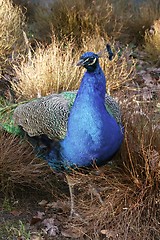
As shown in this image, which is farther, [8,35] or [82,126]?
[8,35]

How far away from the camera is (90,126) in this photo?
264 centimetres

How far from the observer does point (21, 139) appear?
10.7ft

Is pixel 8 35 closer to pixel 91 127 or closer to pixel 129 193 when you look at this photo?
pixel 91 127

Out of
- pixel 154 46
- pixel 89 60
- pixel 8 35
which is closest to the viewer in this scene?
pixel 89 60

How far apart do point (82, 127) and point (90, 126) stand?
0.05 metres

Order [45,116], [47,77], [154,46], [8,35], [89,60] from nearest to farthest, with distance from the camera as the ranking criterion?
[89,60]
[45,116]
[47,77]
[8,35]
[154,46]

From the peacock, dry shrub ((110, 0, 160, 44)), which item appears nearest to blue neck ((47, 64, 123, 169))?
the peacock

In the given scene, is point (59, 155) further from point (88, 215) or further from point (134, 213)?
point (134, 213)

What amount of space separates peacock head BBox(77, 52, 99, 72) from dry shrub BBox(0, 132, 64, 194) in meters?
0.84

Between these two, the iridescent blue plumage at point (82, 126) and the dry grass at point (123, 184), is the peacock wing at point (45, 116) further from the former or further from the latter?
the dry grass at point (123, 184)

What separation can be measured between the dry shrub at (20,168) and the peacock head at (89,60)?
845mm

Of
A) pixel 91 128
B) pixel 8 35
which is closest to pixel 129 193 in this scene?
pixel 91 128

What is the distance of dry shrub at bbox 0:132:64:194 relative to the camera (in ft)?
10.1

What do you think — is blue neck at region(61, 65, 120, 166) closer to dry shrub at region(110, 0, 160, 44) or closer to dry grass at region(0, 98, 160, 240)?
dry grass at region(0, 98, 160, 240)
